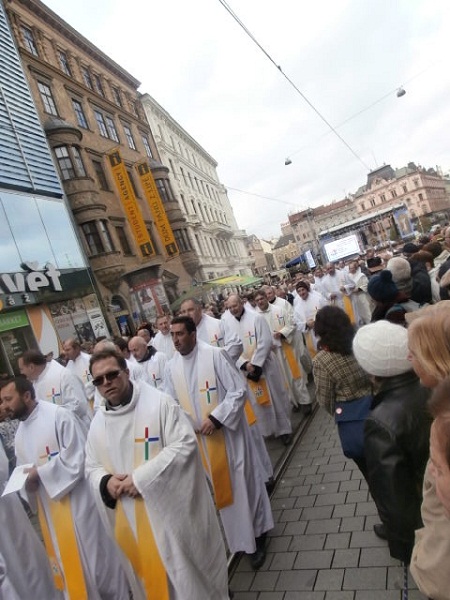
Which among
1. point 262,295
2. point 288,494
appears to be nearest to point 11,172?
point 262,295

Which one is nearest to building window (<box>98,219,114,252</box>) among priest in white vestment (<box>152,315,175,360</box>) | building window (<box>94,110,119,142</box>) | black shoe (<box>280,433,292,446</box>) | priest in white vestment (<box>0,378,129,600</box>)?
building window (<box>94,110,119,142</box>)

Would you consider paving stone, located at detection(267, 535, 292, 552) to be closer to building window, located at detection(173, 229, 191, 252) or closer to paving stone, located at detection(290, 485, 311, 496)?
paving stone, located at detection(290, 485, 311, 496)

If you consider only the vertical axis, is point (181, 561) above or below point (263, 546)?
above

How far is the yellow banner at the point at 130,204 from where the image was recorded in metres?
23.3

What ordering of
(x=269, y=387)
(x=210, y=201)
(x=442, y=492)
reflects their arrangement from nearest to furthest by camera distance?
(x=442, y=492) < (x=269, y=387) < (x=210, y=201)

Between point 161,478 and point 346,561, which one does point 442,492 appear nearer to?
point 161,478

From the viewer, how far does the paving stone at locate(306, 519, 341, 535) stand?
3.61m

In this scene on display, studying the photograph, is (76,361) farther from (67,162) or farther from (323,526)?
(67,162)

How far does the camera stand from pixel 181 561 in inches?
106

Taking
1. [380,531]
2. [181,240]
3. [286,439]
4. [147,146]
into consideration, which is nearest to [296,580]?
[380,531]

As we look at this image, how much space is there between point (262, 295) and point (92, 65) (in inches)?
928

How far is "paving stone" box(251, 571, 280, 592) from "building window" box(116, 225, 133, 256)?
2129 cm

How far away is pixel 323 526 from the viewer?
12.1ft

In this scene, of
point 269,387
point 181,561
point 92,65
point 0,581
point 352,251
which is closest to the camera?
point 181,561
